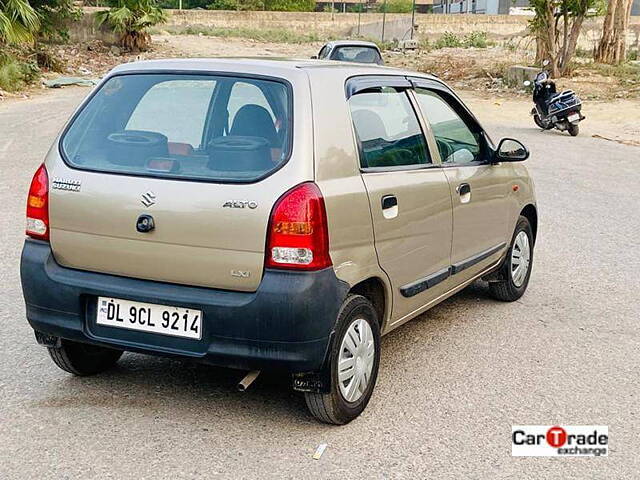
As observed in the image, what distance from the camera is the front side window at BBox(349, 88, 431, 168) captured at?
4.46 meters

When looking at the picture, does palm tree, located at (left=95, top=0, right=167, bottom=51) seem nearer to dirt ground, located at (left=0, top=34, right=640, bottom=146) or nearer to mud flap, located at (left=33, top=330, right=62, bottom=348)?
dirt ground, located at (left=0, top=34, right=640, bottom=146)

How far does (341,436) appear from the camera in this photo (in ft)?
13.6

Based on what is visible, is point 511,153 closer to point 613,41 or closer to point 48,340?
point 48,340

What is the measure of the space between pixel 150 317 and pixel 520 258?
339 centimetres

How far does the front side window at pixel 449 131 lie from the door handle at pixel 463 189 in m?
0.16

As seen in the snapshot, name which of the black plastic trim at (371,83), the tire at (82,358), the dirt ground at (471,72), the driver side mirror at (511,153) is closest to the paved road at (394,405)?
the tire at (82,358)

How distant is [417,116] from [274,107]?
121 cm

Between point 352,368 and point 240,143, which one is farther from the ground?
point 240,143

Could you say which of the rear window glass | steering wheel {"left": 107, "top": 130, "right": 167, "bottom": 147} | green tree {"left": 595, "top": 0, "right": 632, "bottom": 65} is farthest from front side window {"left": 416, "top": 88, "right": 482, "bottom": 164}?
green tree {"left": 595, "top": 0, "right": 632, "bottom": 65}

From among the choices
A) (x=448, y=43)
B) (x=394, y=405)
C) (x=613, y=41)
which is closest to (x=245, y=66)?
(x=394, y=405)

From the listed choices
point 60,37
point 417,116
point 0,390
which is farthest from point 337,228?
point 60,37

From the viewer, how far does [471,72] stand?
30469mm

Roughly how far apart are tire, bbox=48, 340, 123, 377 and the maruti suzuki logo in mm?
995

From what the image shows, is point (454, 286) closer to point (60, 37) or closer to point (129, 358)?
point (129, 358)
